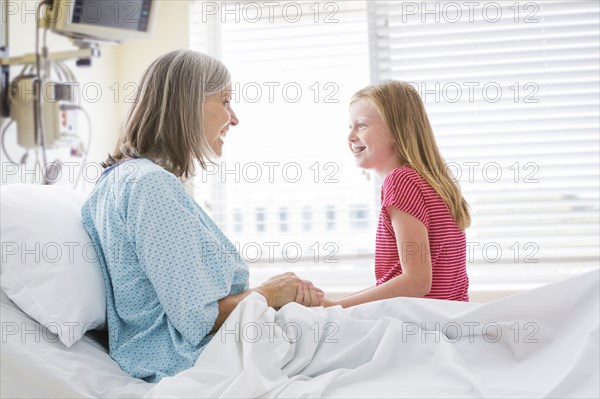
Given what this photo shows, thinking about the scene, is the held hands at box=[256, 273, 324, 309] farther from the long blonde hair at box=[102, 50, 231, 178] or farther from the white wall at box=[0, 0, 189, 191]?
the white wall at box=[0, 0, 189, 191]

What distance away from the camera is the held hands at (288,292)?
5.10 ft

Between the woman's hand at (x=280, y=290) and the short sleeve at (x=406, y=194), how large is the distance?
1.29 feet

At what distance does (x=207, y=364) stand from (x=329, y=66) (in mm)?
2098

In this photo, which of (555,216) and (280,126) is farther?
(280,126)

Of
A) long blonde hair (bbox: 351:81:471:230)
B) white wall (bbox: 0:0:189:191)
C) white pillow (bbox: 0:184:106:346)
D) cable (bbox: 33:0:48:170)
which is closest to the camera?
white pillow (bbox: 0:184:106:346)

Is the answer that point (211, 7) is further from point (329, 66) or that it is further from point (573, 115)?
point (573, 115)

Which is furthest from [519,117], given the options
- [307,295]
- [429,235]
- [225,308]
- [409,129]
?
[225,308]

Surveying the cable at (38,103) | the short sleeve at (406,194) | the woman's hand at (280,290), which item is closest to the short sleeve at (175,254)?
the woman's hand at (280,290)

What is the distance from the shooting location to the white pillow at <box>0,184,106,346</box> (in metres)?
1.37

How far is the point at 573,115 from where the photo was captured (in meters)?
2.96

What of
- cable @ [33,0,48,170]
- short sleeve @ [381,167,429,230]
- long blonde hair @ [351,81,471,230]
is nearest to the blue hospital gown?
short sleeve @ [381,167,429,230]

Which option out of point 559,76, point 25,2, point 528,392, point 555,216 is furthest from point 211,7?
point 528,392

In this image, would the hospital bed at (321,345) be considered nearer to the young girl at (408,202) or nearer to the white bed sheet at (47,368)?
the white bed sheet at (47,368)

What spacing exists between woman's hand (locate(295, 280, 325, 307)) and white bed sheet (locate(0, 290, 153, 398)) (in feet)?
1.41
